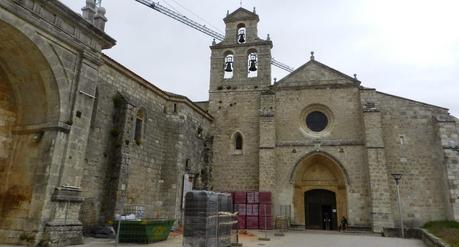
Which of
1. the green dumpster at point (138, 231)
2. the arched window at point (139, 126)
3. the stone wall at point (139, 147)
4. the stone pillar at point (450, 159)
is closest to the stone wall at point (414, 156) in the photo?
the stone pillar at point (450, 159)

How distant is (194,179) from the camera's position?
60.7 feet

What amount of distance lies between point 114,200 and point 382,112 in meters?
15.4

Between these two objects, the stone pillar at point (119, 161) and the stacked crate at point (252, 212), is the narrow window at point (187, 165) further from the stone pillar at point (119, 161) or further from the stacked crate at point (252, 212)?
the stone pillar at point (119, 161)

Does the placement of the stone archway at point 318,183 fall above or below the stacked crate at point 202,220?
above

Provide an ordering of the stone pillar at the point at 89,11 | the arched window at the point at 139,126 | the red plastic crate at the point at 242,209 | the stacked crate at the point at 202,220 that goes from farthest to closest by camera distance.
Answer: the red plastic crate at the point at 242,209 → the arched window at the point at 139,126 → the stone pillar at the point at 89,11 → the stacked crate at the point at 202,220

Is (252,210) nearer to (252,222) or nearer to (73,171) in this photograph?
(252,222)

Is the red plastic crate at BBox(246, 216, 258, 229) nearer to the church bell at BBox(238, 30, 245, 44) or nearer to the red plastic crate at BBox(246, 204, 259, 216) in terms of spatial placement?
the red plastic crate at BBox(246, 204, 259, 216)

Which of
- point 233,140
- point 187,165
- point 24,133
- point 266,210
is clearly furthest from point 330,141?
point 24,133

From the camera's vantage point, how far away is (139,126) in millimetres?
14797

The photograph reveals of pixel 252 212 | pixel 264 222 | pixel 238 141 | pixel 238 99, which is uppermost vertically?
pixel 238 99

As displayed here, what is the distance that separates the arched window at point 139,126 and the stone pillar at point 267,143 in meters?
7.48

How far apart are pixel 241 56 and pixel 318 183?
9499mm

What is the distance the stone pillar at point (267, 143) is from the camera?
1894 centimetres

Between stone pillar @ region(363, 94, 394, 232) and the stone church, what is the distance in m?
0.05
